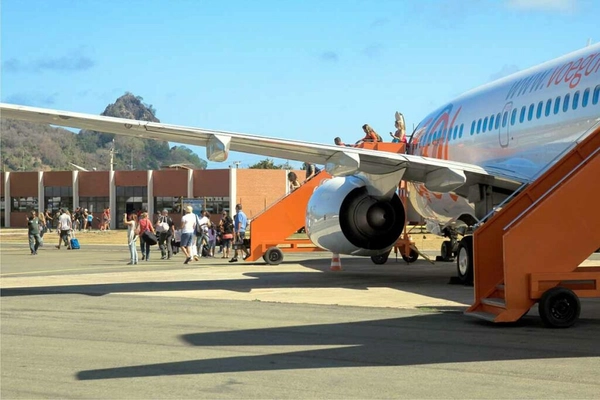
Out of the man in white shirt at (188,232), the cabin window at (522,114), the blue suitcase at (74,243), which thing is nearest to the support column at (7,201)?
the blue suitcase at (74,243)

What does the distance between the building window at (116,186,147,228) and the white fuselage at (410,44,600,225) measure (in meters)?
60.2

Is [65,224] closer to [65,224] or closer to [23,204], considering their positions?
[65,224]

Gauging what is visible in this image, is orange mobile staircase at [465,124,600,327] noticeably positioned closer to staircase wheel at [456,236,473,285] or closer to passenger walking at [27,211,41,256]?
staircase wheel at [456,236,473,285]

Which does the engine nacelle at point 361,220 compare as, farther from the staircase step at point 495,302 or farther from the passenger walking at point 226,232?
the passenger walking at point 226,232

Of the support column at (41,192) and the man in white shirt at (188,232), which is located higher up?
the support column at (41,192)

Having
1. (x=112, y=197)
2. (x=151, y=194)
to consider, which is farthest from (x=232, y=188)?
(x=112, y=197)

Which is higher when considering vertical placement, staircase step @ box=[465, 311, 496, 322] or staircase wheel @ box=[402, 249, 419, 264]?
staircase wheel @ box=[402, 249, 419, 264]

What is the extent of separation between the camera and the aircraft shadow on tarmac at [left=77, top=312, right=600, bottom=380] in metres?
8.44

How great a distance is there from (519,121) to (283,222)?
34.2 ft

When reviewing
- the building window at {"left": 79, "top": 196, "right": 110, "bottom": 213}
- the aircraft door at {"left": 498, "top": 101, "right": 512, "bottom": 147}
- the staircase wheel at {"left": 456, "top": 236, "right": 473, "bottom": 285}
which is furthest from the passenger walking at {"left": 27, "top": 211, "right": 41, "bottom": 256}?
the building window at {"left": 79, "top": 196, "right": 110, "bottom": 213}

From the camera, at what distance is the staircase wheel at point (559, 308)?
10.7m

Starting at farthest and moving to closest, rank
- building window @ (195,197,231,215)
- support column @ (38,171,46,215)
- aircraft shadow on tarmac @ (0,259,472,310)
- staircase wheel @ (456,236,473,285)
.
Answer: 1. support column @ (38,171,46,215)
2. building window @ (195,197,231,215)
3. aircraft shadow on tarmac @ (0,259,472,310)
4. staircase wheel @ (456,236,473,285)

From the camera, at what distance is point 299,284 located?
18344 mm

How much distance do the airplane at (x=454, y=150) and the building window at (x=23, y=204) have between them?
2760 inches
